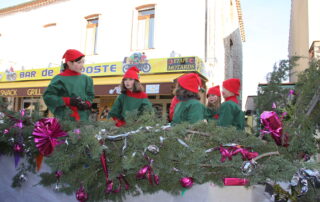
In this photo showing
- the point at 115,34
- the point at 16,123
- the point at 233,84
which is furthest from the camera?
the point at 115,34

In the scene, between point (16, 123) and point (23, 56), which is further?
point (23, 56)

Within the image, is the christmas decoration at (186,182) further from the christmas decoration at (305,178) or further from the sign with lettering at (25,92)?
the sign with lettering at (25,92)

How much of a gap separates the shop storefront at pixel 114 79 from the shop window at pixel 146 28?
2.90ft

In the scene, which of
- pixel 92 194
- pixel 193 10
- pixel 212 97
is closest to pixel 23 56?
pixel 193 10

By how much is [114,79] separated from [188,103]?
6998 mm

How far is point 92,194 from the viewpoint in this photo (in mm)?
1346

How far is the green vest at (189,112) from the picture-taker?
84.3 inches

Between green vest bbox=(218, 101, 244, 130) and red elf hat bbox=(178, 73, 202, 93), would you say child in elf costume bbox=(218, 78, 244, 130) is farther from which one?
red elf hat bbox=(178, 73, 202, 93)

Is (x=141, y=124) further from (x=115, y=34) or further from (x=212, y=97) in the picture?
(x=115, y=34)

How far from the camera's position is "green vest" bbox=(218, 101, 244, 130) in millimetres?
2816

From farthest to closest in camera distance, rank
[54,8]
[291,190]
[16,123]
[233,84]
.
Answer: [54,8] → [233,84] → [16,123] → [291,190]

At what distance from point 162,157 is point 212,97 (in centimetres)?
290

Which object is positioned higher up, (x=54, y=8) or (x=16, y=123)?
→ (x=54, y=8)

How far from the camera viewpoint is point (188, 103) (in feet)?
7.37
